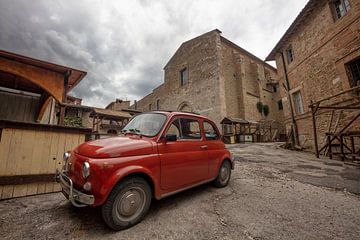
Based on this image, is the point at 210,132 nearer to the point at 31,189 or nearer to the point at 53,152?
the point at 53,152

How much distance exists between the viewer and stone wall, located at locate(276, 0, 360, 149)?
22.0ft

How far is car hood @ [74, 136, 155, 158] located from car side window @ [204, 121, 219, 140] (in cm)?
143

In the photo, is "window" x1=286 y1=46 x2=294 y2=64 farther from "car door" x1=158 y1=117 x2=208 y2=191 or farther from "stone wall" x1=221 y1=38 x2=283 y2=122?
"car door" x1=158 y1=117 x2=208 y2=191

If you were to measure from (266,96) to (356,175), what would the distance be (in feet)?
59.9

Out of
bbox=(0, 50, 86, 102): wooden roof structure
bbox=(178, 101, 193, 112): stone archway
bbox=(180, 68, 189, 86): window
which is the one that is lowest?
A: bbox=(0, 50, 86, 102): wooden roof structure

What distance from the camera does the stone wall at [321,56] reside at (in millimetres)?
6716

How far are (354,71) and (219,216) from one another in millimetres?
9086

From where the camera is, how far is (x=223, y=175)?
3.68m

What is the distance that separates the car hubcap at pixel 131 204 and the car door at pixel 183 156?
36 cm

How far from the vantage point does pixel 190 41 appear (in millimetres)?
20562

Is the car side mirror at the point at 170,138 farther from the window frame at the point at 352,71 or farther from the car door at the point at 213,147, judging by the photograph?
the window frame at the point at 352,71

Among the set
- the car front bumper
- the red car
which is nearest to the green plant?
the red car

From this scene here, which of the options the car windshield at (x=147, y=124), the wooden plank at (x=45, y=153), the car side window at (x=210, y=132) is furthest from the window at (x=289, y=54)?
the wooden plank at (x=45, y=153)

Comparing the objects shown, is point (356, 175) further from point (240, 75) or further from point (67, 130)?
point (240, 75)
